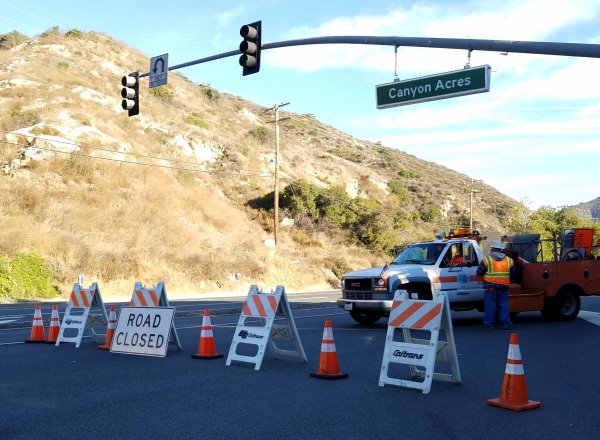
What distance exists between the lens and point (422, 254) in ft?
51.2

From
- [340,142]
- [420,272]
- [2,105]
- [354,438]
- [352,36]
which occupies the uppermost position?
[340,142]

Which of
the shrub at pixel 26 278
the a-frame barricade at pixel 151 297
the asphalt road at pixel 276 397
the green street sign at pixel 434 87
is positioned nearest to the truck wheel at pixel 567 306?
the asphalt road at pixel 276 397

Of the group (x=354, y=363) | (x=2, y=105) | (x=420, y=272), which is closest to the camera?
(x=354, y=363)

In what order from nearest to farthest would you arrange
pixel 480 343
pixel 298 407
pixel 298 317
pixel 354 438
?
pixel 354 438
pixel 298 407
pixel 480 343
pixel 298 317

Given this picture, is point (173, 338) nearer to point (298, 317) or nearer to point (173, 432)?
point (173, 432)

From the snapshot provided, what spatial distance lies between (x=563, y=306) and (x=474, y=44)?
26.3 feet

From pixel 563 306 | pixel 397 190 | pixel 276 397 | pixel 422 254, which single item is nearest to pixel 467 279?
pixel 422 254

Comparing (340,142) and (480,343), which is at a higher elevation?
(340,142)

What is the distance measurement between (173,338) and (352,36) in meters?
6.77

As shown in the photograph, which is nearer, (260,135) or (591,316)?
(591,316)

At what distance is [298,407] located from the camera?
714cm

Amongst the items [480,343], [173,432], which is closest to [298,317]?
[480,343]

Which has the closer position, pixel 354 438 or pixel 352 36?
pixel 354 438

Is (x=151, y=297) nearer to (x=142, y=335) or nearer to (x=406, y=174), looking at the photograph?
(x=142, y=335)
